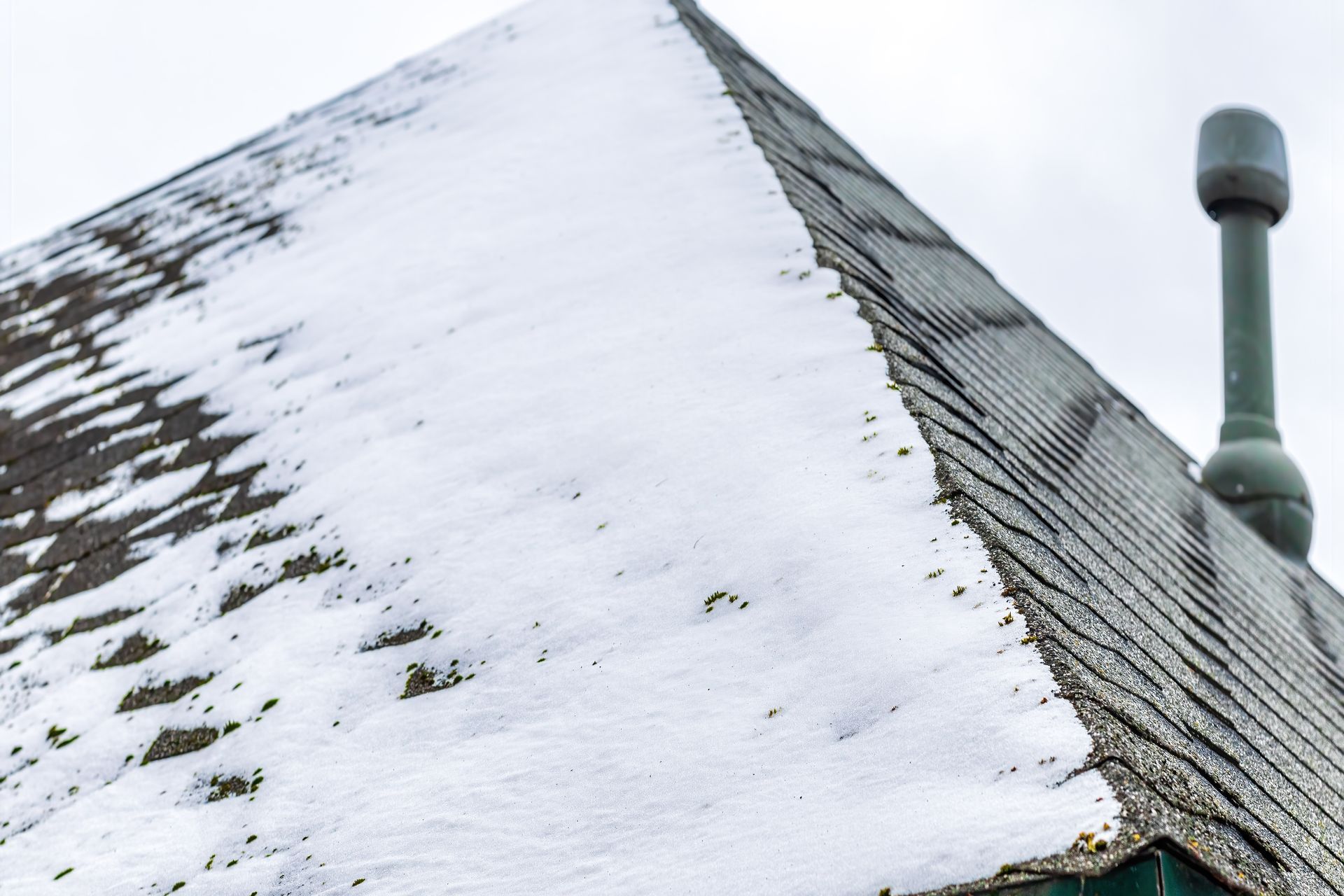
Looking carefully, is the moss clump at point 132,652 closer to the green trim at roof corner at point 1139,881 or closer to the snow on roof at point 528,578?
the snow on roof at point 528,578

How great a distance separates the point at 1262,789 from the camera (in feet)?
5.60

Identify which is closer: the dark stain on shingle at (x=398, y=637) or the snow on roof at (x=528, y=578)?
the snow on roof at (x=528, y=578)

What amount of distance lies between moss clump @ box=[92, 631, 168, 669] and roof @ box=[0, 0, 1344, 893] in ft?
0.03

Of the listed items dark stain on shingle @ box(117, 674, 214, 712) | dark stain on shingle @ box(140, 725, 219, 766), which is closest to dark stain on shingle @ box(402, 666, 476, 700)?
dark stain on shingle @ box(140, 725, 219, 766)

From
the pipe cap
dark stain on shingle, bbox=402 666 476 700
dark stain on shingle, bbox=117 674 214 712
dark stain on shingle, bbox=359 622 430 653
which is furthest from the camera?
the pipe cap

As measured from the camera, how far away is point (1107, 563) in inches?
85.7

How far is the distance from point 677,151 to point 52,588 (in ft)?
5.87

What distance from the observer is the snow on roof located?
58.4 inches

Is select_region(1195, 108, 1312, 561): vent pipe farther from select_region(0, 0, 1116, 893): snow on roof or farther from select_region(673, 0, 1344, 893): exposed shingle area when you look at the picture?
select_region(0, 0, 1116, 893): snow on roof

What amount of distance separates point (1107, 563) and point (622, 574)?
0.78 meters

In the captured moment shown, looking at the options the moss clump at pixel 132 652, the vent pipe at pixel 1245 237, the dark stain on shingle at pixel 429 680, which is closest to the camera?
the dark stain on shingle at pixel 429 680

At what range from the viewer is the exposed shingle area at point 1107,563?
1398mm

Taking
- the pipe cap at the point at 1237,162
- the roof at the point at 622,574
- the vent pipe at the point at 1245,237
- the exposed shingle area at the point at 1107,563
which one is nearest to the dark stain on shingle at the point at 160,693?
the roof at the point at 622,574

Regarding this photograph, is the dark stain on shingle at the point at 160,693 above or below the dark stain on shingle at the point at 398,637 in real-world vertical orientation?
below
